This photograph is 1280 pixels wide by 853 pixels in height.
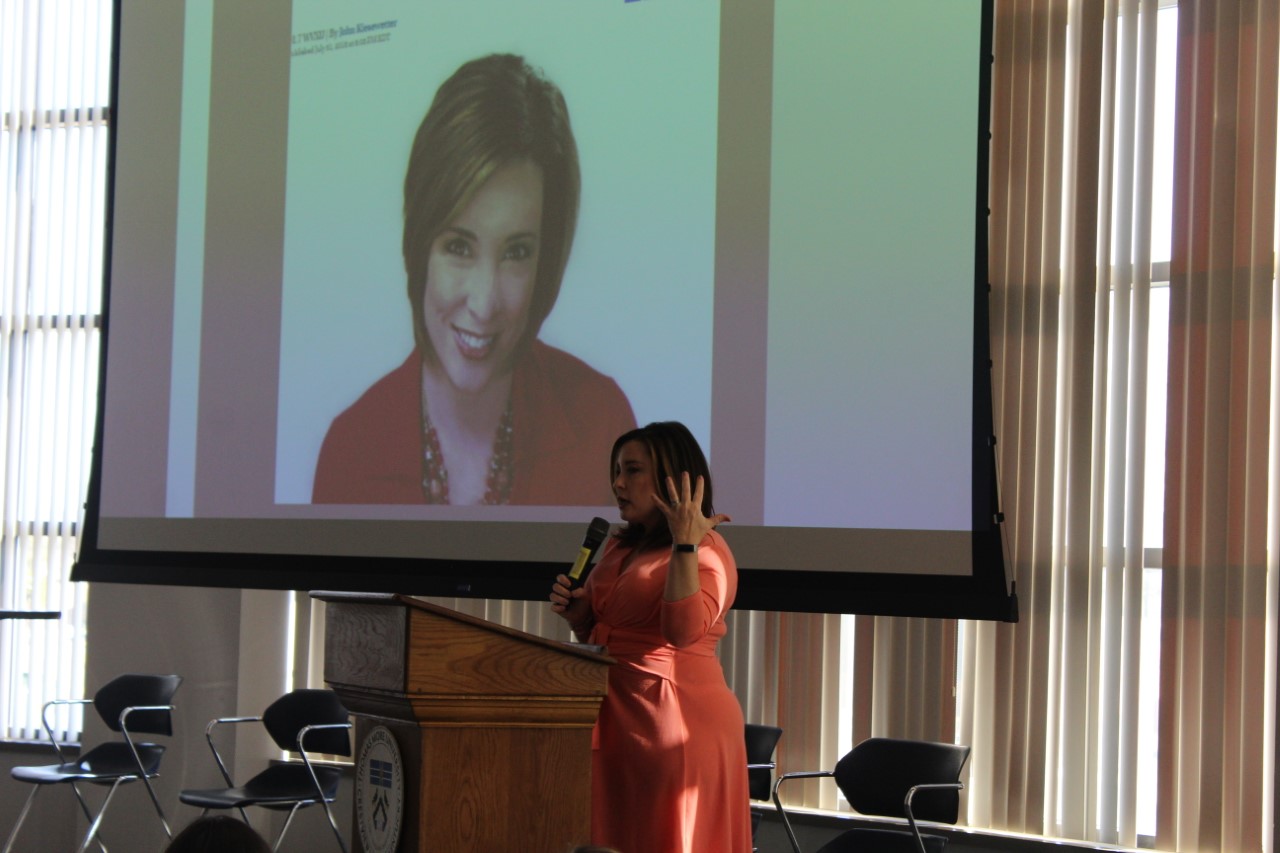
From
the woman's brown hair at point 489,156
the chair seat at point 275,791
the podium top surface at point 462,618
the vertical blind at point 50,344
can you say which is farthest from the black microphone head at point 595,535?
the vertical blind at point 50,344

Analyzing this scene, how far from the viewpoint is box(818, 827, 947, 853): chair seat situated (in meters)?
3.89

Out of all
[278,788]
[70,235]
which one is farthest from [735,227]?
[70,235]

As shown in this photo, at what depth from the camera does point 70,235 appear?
6.97 metres

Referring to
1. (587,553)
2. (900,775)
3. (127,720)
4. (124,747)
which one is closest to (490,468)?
(900,775)

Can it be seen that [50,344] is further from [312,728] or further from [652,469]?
[652,469]

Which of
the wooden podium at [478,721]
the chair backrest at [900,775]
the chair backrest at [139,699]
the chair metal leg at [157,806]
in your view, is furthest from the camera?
the chair backrest at [139,699]

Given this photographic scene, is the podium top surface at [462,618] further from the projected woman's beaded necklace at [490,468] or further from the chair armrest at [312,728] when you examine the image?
the chair armrest at [312,728]

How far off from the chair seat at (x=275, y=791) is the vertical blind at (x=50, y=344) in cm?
198

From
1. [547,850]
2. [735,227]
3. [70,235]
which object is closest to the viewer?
[547,850]

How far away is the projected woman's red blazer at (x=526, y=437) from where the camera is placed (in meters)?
4.54

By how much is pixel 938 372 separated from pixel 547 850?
2.06m

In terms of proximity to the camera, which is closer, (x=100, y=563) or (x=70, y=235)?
(x=100, y=563)

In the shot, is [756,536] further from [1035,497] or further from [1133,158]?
[1133,158]

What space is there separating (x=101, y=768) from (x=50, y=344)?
7.80 feet
